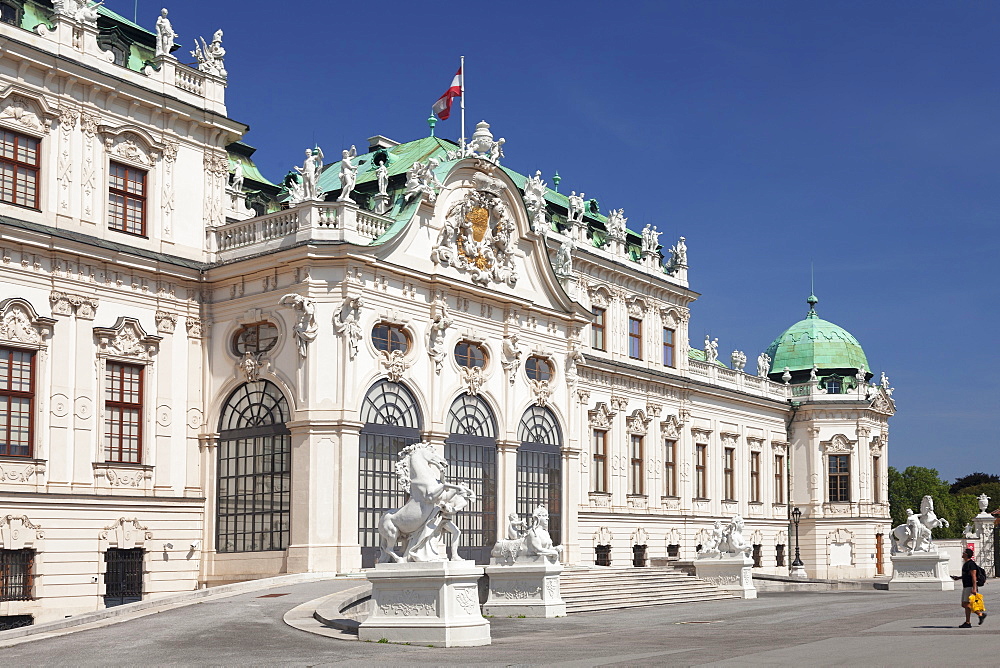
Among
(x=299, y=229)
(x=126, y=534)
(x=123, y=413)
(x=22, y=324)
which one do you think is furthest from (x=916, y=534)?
(x=22, y=324)

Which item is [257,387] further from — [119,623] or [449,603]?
[449,603]

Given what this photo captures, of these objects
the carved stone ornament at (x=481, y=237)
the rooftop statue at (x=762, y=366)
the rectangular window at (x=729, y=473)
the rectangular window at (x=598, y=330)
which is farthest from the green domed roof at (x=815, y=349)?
the carved stone ornament at (x=481, y=237)

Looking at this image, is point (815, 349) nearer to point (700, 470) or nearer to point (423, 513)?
point (700, 470)

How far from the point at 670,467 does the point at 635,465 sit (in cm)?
275

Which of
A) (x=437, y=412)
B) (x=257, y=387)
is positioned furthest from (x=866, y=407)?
(x=257, y=387)

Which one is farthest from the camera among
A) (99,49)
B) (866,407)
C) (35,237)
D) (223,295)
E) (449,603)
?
(866,407)

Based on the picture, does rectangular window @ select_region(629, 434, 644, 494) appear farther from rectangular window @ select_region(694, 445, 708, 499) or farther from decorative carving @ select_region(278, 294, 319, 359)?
decorative carving @ select_region(278, 294, 319, 359)

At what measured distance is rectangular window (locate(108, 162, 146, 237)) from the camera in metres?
31.3

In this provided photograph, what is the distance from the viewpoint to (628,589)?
32.7m

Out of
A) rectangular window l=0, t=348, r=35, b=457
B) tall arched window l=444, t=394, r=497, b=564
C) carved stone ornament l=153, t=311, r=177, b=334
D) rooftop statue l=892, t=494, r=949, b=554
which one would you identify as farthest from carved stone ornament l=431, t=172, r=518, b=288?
rooftop statue l=892, t=494, r=949, b=554

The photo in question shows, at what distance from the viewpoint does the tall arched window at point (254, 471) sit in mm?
31359

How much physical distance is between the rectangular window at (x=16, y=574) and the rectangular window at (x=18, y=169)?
8.05 metres

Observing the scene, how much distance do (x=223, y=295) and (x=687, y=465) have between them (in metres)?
25.1

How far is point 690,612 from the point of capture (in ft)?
95.3
